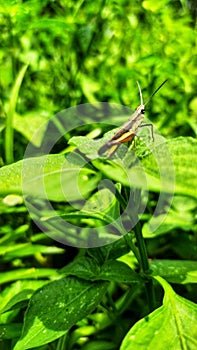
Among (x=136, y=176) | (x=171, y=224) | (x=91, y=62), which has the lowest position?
(x=171, y=224)

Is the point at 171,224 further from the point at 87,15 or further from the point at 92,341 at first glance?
the point at 87,15

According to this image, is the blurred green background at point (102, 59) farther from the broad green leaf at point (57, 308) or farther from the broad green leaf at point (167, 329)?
the broad green leaf at point (167, 329)

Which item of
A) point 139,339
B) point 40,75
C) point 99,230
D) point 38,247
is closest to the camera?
point 139,339

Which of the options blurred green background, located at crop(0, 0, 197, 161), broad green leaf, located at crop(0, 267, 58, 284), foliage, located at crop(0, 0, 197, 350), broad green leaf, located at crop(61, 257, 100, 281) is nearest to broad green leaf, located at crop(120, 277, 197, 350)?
foliage, located at crop(0, 0, 197, 350)

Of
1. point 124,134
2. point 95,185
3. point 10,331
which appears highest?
point 124,134

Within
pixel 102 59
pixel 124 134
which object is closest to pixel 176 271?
pixel 124 134

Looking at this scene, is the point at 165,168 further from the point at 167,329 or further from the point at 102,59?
the point at 102,59

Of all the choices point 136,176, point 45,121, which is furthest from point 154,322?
point 45,121

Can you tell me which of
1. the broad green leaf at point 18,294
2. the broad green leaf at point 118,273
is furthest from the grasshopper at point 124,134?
the broad green leaf at point 18,294
